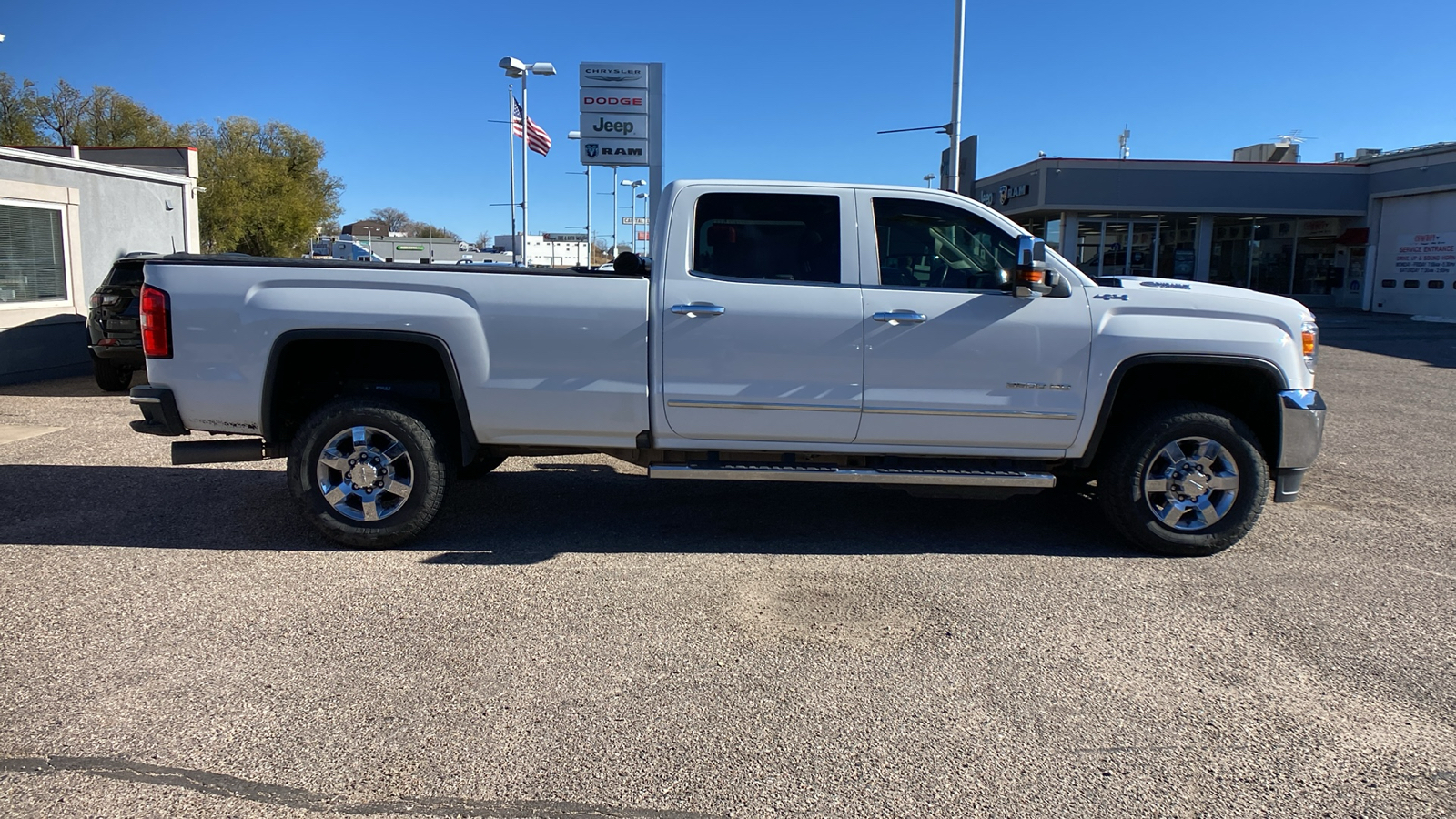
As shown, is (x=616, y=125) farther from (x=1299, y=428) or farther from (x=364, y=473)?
(x=1299, y=428)

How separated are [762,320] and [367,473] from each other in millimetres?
2365

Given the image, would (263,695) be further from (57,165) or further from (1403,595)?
(57,165)

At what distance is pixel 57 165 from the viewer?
1320 cm

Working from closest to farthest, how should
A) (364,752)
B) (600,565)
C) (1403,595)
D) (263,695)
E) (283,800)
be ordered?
(283,800), (364,752), (263,695), (1403,595), (600,565)

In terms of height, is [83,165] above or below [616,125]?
below

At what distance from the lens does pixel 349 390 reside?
567 cm

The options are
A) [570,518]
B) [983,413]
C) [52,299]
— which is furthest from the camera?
[52,299]

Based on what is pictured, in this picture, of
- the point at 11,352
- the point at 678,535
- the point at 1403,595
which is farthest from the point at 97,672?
the point at 11,352

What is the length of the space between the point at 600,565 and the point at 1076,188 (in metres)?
28.5

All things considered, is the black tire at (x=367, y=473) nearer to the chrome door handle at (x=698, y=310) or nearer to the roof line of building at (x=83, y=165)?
the chrome door handle at (x=698, y=310)

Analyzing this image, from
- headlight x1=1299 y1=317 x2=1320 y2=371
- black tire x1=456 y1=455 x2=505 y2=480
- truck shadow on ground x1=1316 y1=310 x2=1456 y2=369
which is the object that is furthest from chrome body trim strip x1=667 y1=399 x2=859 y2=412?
truck shadow on ground x1=1316 y1=310 x2=1456 y2=369

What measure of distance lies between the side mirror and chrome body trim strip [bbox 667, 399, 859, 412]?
1107 mm

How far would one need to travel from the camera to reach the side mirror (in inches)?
202

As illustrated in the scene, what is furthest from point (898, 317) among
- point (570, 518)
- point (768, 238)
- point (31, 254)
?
point (31, 254)
